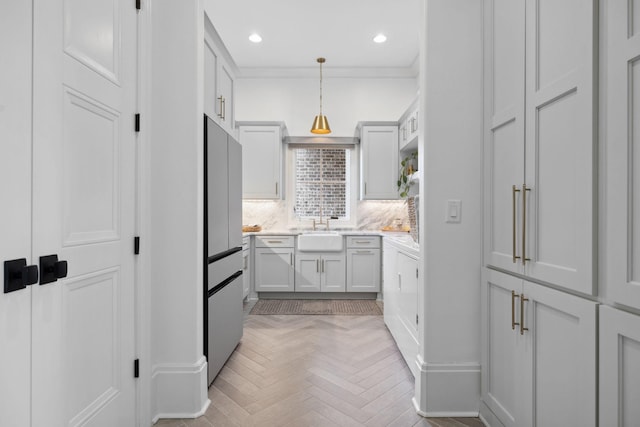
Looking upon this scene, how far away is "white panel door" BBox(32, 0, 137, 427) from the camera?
1.24 meters

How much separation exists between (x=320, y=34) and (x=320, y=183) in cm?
208

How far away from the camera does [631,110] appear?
3.46ft

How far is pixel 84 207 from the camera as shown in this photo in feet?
4.83

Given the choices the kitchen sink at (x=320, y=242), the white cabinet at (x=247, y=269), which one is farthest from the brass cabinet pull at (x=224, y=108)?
the kitchen sink at (x=320, y=242)

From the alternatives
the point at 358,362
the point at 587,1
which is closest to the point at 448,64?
the point at 587,1

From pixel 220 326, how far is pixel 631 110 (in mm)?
2423

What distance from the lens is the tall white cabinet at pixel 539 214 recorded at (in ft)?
4.02

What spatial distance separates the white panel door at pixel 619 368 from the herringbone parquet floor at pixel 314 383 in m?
1.00

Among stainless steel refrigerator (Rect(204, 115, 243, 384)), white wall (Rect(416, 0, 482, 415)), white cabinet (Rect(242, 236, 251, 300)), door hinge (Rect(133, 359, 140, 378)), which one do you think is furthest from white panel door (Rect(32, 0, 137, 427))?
white cabinet (Rect(242, 236, 251, 300))

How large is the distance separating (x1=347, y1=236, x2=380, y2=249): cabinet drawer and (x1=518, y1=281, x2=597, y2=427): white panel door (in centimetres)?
319

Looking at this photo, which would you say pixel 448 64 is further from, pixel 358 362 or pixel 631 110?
pixel 358 362

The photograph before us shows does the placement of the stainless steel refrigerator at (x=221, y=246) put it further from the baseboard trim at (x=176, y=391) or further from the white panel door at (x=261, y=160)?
the white panel door at (x=261, y=160)

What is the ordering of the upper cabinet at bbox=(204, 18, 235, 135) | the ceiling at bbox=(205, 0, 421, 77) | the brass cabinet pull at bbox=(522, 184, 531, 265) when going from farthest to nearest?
the ceiling at bbox=(205, 0, 421, 77)
the upper cabinet at bbox=(204, 18, 235, 135)
the brass cabinet pull at bbox=(522, 184, 531, 265)

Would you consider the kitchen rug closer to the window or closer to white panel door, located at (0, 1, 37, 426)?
the window
